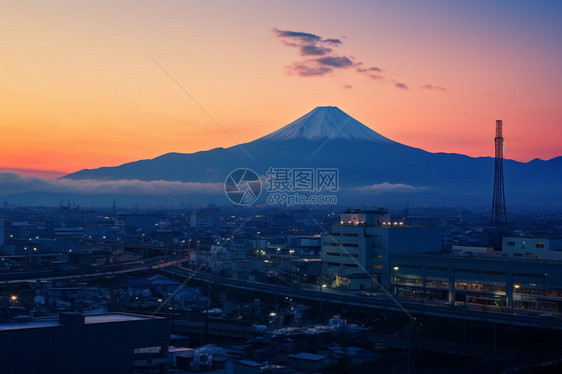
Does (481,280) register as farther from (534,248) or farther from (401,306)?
(534,248)

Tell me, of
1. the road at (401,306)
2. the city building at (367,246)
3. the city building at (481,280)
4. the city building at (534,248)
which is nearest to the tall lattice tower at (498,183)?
the city building at (534,248)

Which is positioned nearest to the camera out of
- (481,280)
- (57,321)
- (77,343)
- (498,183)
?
(77,343)

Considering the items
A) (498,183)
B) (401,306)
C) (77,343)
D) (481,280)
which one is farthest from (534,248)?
(77,343)

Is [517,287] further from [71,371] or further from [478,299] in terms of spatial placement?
[71,371]

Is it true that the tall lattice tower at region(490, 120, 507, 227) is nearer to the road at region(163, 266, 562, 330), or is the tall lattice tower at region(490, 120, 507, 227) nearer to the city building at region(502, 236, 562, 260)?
the city building at region(502, 236, 562, 260)

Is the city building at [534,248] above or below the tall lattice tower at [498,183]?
below

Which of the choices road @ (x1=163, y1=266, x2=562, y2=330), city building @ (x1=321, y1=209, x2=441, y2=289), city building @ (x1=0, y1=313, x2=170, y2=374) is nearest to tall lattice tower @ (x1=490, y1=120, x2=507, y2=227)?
city building @ (x1=321, y1=209, x2=441, y2=289)

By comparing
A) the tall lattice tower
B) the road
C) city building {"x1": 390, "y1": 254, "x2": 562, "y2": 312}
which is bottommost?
the road

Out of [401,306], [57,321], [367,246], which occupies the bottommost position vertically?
[401,306]

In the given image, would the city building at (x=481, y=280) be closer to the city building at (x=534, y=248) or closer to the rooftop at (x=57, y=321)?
the city building at (x=534, y=248)
